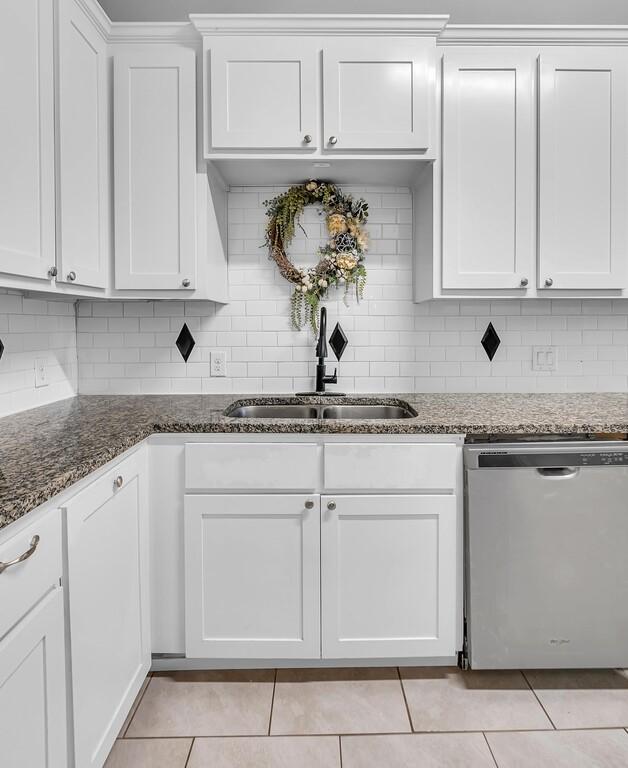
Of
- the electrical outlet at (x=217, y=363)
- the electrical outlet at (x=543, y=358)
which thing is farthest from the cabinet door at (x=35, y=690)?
the electrical outlet at (x=543, y=358)

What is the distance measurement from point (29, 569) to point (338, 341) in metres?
1.79

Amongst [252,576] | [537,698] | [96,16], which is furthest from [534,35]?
[537,698]

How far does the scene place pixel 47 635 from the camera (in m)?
1.17

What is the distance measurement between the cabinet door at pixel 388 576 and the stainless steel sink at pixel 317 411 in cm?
65

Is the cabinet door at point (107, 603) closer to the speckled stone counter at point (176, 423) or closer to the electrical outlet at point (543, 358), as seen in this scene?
the speckled stone counter at point (176, 423)

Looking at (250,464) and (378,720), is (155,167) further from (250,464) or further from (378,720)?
(378,720)

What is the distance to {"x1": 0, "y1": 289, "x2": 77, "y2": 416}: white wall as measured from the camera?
211cm

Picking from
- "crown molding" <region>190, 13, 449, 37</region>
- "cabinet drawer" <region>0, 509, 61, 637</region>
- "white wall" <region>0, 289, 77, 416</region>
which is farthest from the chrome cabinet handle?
"crown molding" <region>190, 13, 449, 37</region>

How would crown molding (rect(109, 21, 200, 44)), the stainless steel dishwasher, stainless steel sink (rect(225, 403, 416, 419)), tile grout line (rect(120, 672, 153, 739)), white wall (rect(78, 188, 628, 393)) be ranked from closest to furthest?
tile grout line (rect(120, 672, 153, 739)), the stainless steel dishwasher, crown molding (rect(109, 21, 200, 44)), stainless steel sink (rect(225, 403, 416, 419)), white wall (rect(78, 188, 628, 393))

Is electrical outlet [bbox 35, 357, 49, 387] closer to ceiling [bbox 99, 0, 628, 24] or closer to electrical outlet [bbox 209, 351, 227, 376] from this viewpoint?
electrical outlet [bbox 209, 351, 227, 376]

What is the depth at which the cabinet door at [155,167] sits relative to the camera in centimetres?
222

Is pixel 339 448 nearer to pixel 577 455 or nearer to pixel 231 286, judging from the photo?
pixel 577 455

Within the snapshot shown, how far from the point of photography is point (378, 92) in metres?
2.20

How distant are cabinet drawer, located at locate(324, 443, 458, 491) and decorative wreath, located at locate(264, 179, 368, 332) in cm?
88
